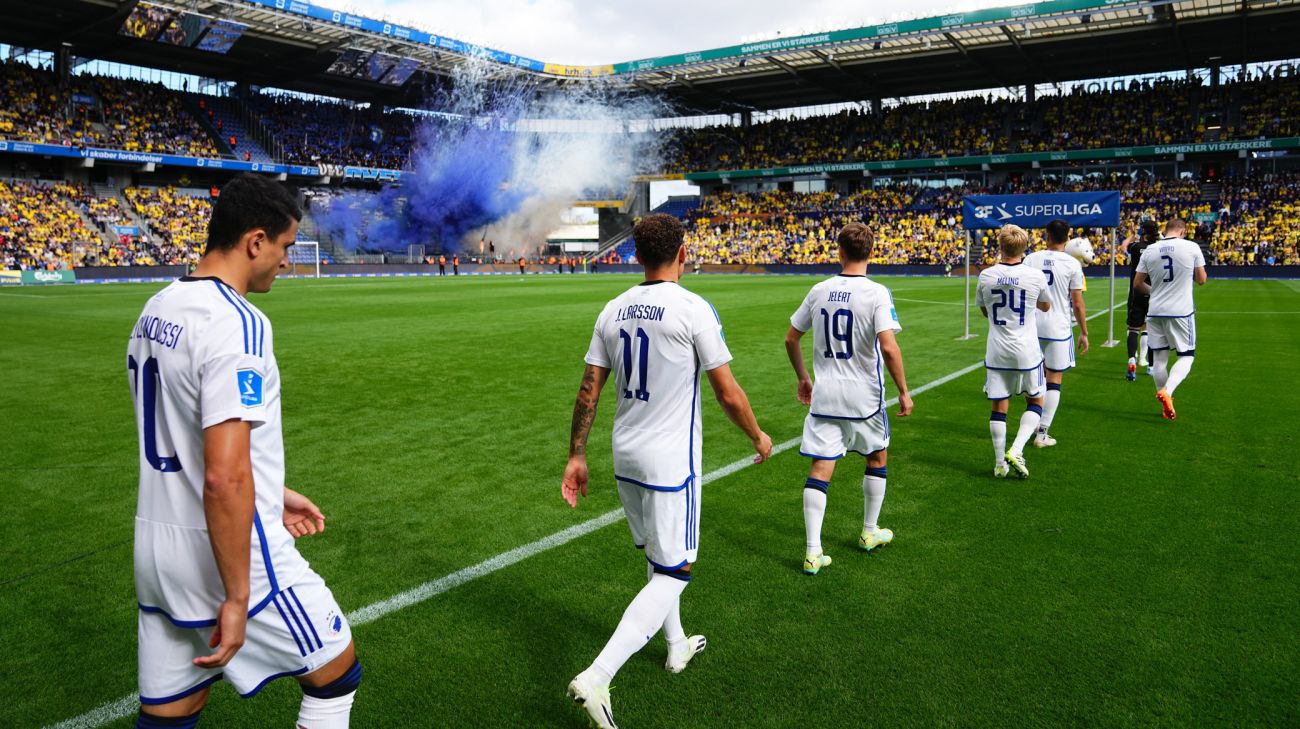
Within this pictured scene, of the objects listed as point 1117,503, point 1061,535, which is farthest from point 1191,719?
point 1117,503

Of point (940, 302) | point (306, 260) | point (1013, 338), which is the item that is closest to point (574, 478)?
point (1013, 338)

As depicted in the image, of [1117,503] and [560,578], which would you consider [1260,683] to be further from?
[560,578]

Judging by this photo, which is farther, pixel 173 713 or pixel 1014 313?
pixel 1014 313

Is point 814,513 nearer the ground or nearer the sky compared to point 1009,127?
nearer the ground

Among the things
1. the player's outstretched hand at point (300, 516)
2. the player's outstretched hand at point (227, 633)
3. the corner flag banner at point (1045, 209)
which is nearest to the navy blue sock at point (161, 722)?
the player's outstretched hand at point (227, 633)

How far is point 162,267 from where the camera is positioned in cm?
4084

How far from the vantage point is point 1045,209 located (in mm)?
13391

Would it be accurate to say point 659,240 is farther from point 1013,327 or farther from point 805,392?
point 1013,327

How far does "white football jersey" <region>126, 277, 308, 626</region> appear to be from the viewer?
6.79ft

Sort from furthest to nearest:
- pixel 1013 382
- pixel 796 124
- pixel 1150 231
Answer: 1. pixel 796 124
2. pixel 1150 231
3. pixel 1013 382

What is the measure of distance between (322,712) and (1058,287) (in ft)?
25.1

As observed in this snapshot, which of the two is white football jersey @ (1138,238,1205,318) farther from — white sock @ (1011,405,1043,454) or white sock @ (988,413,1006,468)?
white sock @ (988,413,1006,468)

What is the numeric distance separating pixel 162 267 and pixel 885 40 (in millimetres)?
40663

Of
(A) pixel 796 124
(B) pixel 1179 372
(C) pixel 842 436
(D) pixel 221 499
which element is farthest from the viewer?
(A) pixel 796 124
